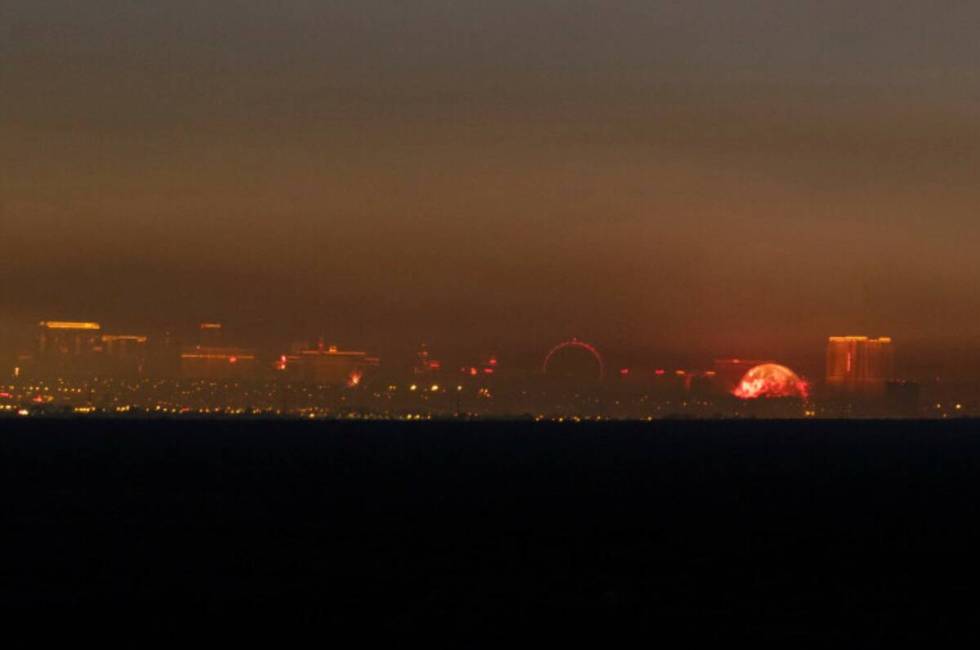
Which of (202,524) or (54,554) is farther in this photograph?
(202,524)

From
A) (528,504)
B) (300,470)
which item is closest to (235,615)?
(528,504)

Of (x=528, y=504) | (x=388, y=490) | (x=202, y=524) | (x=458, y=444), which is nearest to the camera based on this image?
(x=202, y=524)

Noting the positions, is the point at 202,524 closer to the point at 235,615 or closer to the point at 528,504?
the point at 528,504

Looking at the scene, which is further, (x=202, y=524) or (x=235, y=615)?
(x=202, y=524)

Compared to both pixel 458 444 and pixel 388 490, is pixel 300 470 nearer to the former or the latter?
pixel 388 490

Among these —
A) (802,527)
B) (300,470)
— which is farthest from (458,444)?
(802,527)

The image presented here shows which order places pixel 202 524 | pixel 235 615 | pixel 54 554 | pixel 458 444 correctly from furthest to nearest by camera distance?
pixel 458 444 → pixel 202 524 → pixel 54 554 → pixel 235 615
